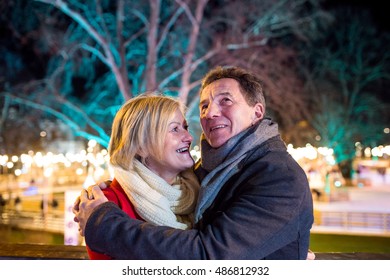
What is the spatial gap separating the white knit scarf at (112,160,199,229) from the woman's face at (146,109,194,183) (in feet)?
0.26

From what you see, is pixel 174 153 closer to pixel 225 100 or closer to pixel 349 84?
pixel 225 100

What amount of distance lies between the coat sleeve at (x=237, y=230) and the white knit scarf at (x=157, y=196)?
192mm

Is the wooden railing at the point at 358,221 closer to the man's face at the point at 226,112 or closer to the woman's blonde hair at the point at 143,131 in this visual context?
the man's face at the point at 226,112

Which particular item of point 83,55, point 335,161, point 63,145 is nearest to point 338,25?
point 335,161

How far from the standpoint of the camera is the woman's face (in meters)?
2.08

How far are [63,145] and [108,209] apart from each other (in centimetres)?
3755

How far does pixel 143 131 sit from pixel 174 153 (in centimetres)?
20

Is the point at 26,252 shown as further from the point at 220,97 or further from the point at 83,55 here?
the point at 83,55

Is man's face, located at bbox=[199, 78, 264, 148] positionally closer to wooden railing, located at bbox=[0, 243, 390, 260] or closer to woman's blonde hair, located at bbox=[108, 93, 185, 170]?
woman's blonde hair, located at bbox=[108, 93, 185, 170]

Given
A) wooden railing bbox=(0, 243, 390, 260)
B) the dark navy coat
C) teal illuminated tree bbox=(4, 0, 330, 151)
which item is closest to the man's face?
the dark navy coat

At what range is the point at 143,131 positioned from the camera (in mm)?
2039

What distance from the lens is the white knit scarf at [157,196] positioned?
1.91 meters
